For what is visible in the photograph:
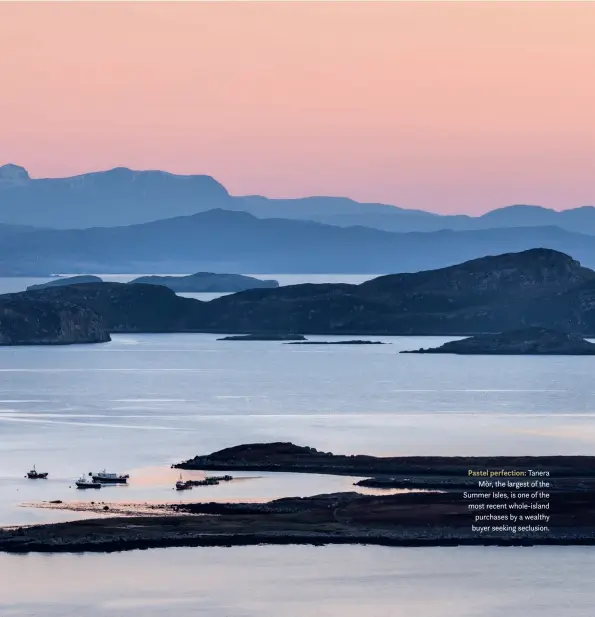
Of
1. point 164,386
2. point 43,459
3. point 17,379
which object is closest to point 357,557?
point 43,459

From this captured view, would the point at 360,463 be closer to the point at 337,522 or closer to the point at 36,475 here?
the point at 36,475

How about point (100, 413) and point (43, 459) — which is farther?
point (100, 413)

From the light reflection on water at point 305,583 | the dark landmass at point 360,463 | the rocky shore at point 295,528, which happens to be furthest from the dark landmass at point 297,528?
the dark landmass at point 360,463

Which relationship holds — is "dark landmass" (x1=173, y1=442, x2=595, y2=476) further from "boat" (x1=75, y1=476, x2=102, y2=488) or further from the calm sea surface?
"boat" (x1=75, y1=476, x2=102, y2=488)

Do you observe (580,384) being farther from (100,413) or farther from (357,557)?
(357,557)

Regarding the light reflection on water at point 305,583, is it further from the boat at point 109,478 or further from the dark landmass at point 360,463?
the dark landmass at point 360,463

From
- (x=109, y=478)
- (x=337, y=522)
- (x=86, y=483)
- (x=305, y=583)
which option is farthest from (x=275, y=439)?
(x=305, y=583)
